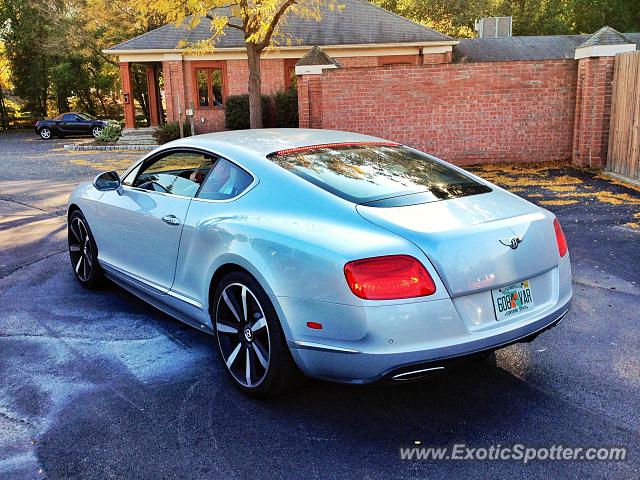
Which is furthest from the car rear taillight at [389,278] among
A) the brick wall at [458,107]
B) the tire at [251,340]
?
the brick wall at [458,107]

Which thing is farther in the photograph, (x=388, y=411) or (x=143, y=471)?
(x=388, y=411)

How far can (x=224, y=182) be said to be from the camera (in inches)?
160

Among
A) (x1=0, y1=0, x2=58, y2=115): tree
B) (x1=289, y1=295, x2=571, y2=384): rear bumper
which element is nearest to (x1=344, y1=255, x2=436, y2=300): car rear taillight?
(x1=289, y1=295, x2=571, y2=384): rear bumper

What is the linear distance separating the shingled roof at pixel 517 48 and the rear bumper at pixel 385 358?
25.3m

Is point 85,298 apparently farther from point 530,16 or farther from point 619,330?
point 530,16

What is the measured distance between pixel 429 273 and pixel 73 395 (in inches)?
91.5

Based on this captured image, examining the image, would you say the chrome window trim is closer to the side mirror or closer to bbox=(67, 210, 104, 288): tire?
the side mirror

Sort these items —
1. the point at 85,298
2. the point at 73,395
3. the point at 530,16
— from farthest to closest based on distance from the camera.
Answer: the point at 530,16 → the point at 85,298 → the point at 73,395

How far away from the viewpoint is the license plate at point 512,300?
3.26 meters

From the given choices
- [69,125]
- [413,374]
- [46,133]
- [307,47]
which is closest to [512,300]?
[413,374]

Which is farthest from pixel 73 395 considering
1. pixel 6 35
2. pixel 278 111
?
pixel 6 35

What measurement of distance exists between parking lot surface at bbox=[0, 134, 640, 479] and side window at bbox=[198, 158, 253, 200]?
116cm

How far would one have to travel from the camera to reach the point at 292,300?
326 cm

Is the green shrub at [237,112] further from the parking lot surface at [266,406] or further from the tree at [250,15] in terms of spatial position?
the parking lot surface at [266,406]
